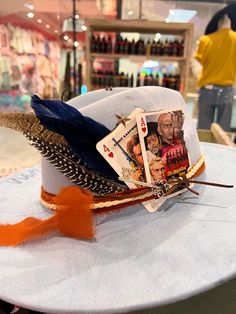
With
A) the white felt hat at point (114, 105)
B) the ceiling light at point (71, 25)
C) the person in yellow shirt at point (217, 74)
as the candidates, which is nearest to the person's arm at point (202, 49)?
the person in yellow shirt at point (217, 74)

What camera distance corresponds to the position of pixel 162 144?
555 mm

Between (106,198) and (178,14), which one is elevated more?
(178,14)

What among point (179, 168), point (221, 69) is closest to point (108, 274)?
point (179, 168)

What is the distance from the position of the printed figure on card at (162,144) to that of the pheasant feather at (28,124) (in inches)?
5.7

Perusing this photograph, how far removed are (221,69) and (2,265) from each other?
2.45 m

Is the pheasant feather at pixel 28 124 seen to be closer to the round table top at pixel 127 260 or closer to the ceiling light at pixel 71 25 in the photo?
the round table top at pixel 127 260

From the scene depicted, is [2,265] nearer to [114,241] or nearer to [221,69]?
[114,241]

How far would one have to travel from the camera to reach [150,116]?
0.54 meters

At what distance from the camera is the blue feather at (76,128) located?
0.47 metres

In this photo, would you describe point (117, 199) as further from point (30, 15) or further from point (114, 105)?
point (30, 15)

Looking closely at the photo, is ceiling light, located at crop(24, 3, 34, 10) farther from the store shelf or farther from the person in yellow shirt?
the person in yellow shirt

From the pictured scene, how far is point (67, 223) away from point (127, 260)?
0.11 meters

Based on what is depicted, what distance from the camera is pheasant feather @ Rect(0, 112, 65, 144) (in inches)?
19.2

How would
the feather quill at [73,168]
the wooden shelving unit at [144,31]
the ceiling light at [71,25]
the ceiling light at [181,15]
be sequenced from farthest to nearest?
the ceiling light at [181,15] → the ceiling light at [71,25] → the wooden shelving unit at [144,31] → the feather quill at [73,168]
